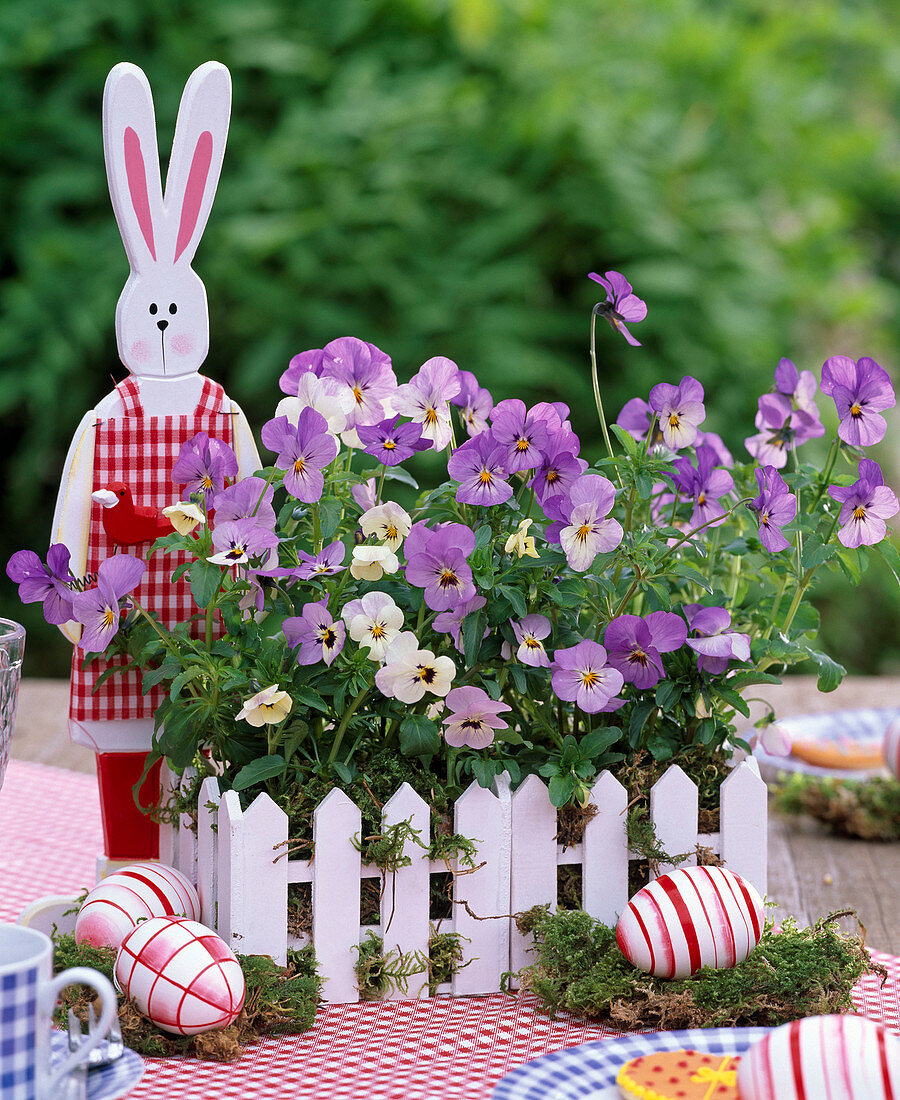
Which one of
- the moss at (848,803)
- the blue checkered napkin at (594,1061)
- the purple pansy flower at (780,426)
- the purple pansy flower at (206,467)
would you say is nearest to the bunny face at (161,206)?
the purple pansy flower at (206,467)

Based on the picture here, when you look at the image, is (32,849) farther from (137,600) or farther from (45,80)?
(45,80)

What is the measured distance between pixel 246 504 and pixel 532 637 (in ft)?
0.66

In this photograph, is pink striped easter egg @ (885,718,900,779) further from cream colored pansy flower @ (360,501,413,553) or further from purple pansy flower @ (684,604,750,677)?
cream colored pansy flower @ (360,501,413,553)

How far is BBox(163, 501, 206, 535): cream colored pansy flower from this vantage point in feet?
2.75

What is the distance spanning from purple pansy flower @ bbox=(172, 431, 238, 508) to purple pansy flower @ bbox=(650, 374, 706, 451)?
11.5 inches

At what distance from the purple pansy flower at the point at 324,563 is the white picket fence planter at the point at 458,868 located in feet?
0.46

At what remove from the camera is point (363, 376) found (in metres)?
0.91

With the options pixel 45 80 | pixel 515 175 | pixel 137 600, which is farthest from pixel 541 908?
pixel 45 80

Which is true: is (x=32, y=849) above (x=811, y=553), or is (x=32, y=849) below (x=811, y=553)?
below

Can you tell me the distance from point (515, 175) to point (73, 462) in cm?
186

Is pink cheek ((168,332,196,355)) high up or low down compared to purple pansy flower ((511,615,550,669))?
up

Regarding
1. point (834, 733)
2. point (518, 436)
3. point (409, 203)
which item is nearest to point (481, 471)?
point (518, 436)

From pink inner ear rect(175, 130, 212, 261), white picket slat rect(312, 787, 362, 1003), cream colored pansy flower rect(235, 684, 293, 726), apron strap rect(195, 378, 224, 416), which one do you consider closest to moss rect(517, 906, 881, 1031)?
white picket slat rect(312, 787, 362, 1003)

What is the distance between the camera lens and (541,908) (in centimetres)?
88
